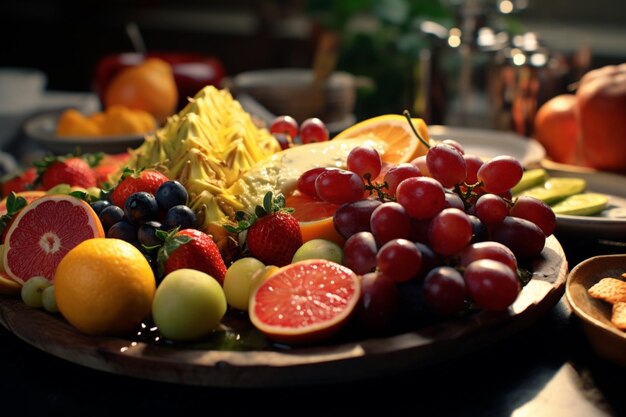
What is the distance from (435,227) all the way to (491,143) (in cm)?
91

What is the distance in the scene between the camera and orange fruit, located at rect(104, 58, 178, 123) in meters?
1.95

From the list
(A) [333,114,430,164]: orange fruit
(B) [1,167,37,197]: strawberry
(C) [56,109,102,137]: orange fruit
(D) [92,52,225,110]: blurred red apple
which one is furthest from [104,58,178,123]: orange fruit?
(A) [333,114,430,164]: orange fruit

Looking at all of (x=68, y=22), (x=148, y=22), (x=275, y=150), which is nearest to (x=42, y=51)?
(x=68, y=22)

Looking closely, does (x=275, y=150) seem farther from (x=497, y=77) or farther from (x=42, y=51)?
(x=42, y=51)

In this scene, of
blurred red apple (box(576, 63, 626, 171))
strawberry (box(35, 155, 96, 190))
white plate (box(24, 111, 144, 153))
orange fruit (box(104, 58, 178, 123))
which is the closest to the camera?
strawberry (box(35, 155, 96, 190))

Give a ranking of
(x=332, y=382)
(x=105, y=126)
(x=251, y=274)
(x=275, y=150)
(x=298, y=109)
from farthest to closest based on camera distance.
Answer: (x=298, y=109), (x=105, y=126), (x=275, y=150), (x=251, y=274), (x=332, y=382)

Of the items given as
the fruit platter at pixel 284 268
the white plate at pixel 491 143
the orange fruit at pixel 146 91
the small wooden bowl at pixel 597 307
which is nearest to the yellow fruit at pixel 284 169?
the fruit platter at pixel 284 268

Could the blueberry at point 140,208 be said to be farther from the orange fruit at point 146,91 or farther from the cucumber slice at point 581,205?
the orange fruit at point 146,91

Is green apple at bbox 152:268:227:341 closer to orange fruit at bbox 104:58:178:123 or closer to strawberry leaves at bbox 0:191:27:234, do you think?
strawberry leaves at bbox 0:191:27:234

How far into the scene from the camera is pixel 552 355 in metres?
0.75

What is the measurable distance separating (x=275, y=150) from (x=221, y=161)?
14 cm

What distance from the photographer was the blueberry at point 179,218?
852mm

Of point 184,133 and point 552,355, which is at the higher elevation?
point 184,133

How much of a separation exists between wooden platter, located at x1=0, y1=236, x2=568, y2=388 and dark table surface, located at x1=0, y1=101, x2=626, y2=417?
0.03m
